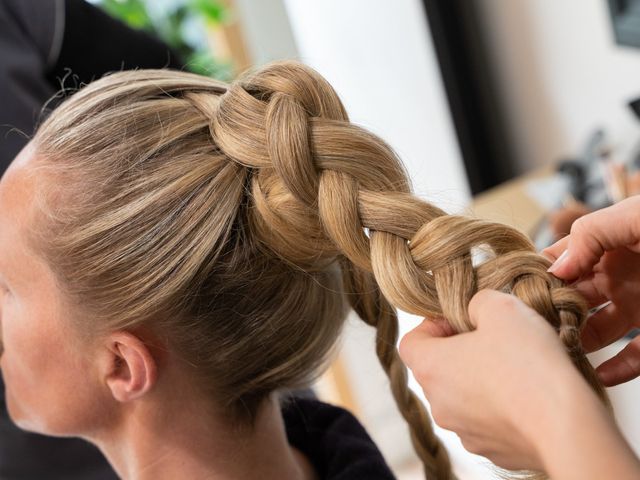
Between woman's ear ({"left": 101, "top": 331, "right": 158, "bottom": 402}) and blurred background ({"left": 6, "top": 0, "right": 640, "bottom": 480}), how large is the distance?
0.92 metres

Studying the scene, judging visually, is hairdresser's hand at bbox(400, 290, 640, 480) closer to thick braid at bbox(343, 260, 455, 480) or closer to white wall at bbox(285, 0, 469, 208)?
thick braid at bbox(343, 260, 455, 480)

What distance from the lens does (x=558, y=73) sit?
2346 mm

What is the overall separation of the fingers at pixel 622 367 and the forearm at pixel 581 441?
0.90ft

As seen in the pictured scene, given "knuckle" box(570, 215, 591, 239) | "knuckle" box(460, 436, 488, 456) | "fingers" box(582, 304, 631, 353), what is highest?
"knuckle" box(570, 215, 591, 239)

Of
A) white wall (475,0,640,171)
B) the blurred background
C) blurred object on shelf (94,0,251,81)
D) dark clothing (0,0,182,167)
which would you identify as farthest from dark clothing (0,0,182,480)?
white wall (475,0,640,171)

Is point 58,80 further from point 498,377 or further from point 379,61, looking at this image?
point 379,61

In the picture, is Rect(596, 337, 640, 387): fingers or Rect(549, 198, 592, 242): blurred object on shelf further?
Rect(549, 198, 592, 242): blurred object on shelf

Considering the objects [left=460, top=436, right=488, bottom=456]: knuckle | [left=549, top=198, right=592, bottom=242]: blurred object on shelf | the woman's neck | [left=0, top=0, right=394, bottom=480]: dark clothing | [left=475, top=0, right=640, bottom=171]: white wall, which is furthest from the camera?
[left=475, top=0, right=640, bottom=171]: white wall

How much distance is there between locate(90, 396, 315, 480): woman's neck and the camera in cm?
97

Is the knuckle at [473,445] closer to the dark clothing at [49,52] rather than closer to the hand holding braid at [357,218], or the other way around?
the hand holding braid at [357,218]

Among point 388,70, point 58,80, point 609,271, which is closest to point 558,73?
point 388,70

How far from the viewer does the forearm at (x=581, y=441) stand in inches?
20.2

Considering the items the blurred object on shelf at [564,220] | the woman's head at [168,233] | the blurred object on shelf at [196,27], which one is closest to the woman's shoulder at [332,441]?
the woman's head at [168,233]

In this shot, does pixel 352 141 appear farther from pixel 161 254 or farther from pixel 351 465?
pixel 351 465
